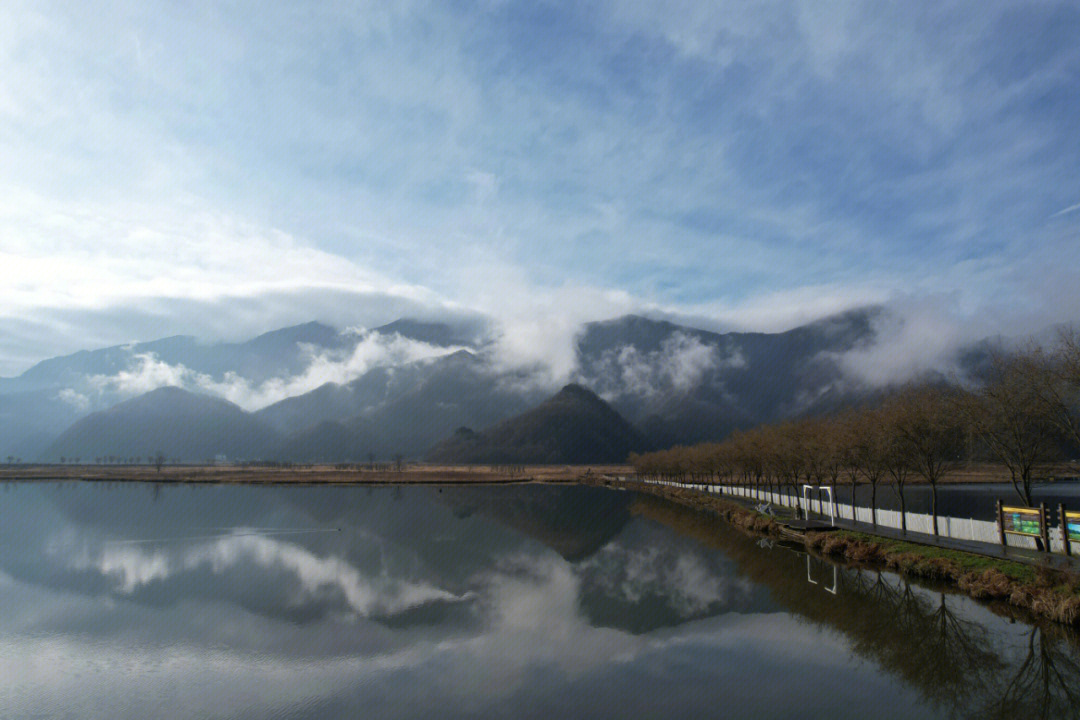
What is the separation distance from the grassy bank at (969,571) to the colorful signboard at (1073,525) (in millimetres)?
3042

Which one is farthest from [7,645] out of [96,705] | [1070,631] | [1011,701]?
[1070,631]

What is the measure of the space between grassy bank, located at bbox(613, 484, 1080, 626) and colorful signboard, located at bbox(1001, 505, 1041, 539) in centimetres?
278

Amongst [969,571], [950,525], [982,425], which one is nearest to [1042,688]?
[969,571]

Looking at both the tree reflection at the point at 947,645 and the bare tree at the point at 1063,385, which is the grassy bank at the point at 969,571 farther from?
the bare tree at the point at 1063,385

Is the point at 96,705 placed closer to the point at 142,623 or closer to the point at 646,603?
the point at 142,623

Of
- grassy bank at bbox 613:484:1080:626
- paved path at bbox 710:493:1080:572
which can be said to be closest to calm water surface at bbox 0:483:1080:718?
grassy bank at bbox 613:484:1080:626

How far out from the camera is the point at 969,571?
2733 cm

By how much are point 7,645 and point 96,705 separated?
9.01 metres

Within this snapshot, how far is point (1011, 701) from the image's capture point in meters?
16.6

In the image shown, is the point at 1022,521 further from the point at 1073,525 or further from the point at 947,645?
the point at 947,645

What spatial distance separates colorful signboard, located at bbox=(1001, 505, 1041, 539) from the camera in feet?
95.6

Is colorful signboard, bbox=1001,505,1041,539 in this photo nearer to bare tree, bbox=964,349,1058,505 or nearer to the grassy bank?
the grassy bank

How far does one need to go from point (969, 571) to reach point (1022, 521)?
538 cm

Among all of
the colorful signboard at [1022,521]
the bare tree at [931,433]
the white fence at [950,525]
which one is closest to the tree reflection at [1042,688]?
the colorful signboard at [1022,521]
